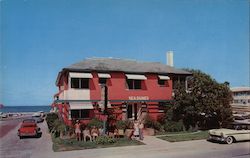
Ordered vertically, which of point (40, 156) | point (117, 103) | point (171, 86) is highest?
point (171, 86)

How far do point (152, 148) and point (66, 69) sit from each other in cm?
991

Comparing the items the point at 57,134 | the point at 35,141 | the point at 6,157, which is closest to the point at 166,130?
the point at 57,134

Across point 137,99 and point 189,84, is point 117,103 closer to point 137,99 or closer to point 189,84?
point 137,99

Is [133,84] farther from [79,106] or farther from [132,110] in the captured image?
[79,106]

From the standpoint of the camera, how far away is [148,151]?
1473cm

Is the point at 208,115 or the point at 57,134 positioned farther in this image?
the point at 208,115

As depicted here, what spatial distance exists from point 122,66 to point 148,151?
11277 millimetres

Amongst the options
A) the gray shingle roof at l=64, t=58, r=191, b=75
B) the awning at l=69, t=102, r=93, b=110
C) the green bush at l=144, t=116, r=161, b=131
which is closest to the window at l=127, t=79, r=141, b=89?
the gray shingle roof at l=64, t=58, r=191, b=75

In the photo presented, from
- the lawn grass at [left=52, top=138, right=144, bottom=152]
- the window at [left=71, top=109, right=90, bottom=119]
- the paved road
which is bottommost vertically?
the paved road

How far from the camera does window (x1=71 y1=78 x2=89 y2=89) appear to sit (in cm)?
2227

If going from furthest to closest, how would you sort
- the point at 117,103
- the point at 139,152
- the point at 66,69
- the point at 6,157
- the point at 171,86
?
the point at 171,86 → the point at 117,103 → the point at 66,69 → the point at 139,152 → the point at 6,157

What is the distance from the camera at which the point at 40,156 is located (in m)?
13.7

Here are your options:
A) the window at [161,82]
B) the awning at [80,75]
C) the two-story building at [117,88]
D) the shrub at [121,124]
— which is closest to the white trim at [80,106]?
the two-story building at [117,88]

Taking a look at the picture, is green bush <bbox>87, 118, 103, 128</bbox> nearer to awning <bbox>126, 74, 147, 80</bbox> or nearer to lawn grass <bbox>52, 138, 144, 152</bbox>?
lawn grass <bbox>52, 138, 144, 152</bbox>
